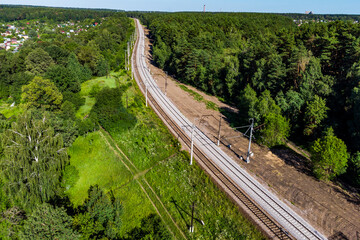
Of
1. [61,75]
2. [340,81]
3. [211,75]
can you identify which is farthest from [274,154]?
[61,75]

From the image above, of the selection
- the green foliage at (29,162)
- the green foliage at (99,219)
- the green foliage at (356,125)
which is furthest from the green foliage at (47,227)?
the green foliage at (356,125)

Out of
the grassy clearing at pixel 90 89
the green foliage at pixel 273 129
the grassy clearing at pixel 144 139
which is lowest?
the grassy clearing at pixel 144 139

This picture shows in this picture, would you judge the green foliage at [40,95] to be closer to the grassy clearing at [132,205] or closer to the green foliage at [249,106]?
the grassy clearing at [132,205]

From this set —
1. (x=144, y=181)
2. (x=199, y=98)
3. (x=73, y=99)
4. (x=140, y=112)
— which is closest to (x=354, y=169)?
(x=144, y=181)

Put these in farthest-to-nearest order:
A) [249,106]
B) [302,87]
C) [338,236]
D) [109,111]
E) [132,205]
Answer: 1. [109,111]
2. [302,87]
3. [249,106]
4. [132,205]
5. [338,236]

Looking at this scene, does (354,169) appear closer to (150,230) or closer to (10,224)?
(150,230)

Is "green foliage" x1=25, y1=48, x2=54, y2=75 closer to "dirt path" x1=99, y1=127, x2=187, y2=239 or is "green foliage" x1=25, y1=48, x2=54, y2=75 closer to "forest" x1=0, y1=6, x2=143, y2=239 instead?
"forest" x1=0, y1=6, x2=143, y2=239
